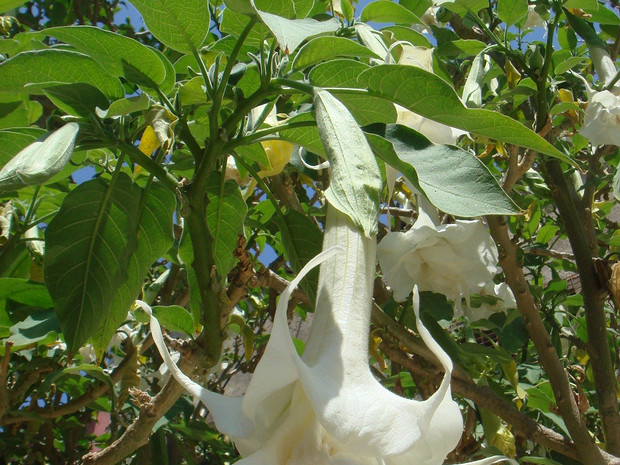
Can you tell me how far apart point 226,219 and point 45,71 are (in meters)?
0.32

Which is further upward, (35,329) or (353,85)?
(353,85)

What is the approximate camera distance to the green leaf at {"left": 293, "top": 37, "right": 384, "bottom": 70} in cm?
79

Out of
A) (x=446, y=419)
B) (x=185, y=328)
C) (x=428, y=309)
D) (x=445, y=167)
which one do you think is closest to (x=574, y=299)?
(x=428, y=309)

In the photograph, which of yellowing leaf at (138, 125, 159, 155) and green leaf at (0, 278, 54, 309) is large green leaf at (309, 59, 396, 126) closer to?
yellowing leaf at (138, 125, 159, 155)

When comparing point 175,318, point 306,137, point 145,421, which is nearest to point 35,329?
point 175,318

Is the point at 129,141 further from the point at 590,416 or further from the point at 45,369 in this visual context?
the point at 590,416

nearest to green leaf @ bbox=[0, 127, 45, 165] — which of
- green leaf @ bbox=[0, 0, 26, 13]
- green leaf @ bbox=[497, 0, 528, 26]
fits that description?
green leaf @ bbox=[0, 0, 26, 13]

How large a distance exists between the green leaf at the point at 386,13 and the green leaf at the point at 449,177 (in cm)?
47

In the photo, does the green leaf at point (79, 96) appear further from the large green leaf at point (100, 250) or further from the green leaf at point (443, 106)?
the green leaf at point (443, 106)

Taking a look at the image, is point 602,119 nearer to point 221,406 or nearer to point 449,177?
point 449,177

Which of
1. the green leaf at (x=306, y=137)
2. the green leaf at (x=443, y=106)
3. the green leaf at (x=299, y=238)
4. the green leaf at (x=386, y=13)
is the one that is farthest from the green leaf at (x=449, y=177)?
the green leaf at (x=386, y=13)

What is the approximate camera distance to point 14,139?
84 centimetres

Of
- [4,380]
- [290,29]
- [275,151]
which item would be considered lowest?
[4,380]

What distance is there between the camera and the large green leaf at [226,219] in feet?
3.27
